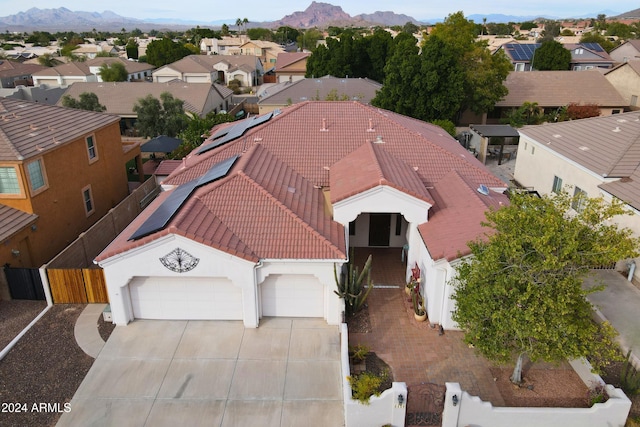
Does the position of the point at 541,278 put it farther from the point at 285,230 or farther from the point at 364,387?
the point at 285,230

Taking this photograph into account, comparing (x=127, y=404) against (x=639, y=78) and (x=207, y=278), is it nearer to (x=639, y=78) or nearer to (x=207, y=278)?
(x=207, y=278)

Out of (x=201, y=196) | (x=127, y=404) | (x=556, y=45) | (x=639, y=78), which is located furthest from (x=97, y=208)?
(x=556, y=45)

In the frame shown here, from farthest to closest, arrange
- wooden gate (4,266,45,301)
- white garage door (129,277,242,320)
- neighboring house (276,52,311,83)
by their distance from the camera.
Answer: neighboring house (276,52,311,83) → wooden gate (4,266,45,301) → white garage door (129,277,242,320)

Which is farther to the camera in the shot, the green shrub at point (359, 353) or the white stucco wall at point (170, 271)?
the white stucco wall at point (170, 271)

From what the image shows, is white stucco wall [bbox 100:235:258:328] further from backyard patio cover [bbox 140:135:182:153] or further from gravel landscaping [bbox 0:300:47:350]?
backyard patio cover [bbox 140:135:182:153]

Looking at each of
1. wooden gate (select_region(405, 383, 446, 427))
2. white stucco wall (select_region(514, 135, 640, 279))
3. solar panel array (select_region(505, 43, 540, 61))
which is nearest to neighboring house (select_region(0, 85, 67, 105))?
white stucco wall (select_region(514, 135, 640, 279))

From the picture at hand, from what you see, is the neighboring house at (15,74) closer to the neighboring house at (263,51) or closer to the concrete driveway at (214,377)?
the neighboring house at (263,51)

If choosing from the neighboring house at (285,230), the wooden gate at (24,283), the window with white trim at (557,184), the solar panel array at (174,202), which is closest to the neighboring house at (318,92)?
the window with white trim at (557,184)

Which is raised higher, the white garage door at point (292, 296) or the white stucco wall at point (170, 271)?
the white stucco wall at point (170, 271)
